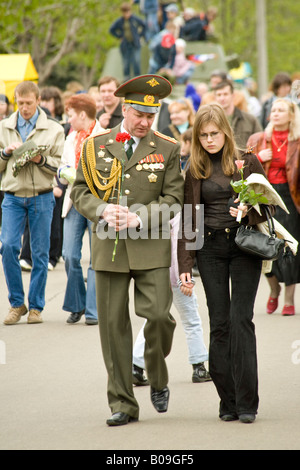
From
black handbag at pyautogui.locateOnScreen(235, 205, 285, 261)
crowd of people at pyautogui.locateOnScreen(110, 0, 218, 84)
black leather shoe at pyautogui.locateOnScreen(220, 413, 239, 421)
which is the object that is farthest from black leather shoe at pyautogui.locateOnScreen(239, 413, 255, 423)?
crowd of people at pyautogui.locateOnScreen(110, 0, 218, 84)

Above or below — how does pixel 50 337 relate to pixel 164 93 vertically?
below

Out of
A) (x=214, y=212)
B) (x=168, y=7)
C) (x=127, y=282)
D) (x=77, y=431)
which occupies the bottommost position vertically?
(x=77, y=431)

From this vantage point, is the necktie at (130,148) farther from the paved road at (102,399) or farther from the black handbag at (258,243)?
the paved road at (102,399)

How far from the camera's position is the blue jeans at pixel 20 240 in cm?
979

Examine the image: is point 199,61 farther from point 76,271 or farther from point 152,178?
point 152,178

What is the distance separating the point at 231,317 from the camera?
20.5 feet

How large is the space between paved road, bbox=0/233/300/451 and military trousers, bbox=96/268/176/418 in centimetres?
24

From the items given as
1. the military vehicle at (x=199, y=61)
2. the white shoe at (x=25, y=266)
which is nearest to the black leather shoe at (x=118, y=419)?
the white shoe at (x=25, y=266)

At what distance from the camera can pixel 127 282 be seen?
632cm

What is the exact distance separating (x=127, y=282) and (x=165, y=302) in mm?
278

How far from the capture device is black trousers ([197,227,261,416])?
6207 millimetres
